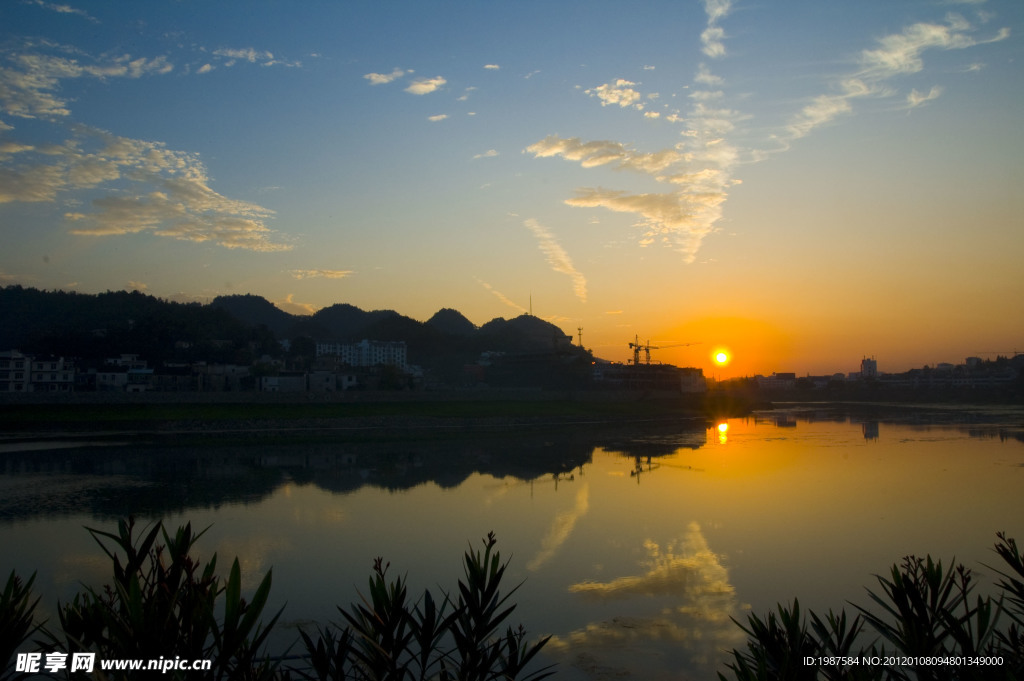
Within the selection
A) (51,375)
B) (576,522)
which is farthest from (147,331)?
(576,522)

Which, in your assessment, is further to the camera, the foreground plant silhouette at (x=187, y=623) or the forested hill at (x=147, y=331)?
the forested hill at (x=147, y=331)

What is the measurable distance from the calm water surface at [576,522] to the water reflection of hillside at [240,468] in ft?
0.51

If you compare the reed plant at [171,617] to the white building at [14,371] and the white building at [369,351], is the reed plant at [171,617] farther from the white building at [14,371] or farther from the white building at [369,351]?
the white building at [369,351]

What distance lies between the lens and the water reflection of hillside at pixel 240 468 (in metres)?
20.4

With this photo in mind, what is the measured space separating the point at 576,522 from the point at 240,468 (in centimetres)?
1689

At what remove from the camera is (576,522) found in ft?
56.1

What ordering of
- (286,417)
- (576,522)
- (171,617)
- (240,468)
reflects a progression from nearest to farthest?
(171,617) < (576,522) < (240,468) < (286,417)

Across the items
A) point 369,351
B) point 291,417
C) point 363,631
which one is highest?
point 369,351

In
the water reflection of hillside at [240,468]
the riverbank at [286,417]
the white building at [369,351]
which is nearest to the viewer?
the water reflection of hillside at [240,468]

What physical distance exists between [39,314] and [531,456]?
90.9m

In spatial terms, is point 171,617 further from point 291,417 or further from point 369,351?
point 369,351

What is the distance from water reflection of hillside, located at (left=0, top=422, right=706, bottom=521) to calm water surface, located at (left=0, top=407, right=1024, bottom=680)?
154 millimetres

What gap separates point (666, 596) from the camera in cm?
1110

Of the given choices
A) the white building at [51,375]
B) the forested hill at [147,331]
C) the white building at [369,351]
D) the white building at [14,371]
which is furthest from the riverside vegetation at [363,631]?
the white building at [369,351]
